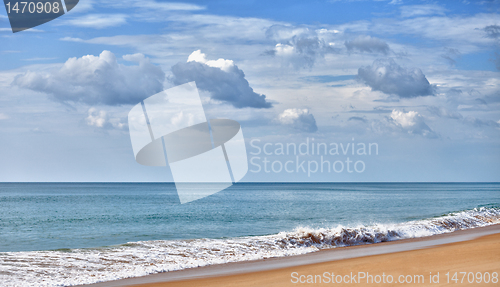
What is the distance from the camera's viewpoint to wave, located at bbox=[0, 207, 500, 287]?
760 cm

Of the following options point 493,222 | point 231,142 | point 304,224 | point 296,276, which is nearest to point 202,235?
point 304,224

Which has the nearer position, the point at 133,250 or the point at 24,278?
the point at 24,278

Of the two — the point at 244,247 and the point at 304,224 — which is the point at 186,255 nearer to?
the point at 244,247

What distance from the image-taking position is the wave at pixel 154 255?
7.60 metres

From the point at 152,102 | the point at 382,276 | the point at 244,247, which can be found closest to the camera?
the point at 382,276

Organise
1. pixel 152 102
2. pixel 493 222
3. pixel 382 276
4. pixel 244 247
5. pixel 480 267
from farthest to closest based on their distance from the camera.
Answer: pixel 493 222 → pixel 244 247 → pixel 152 102 → pixel 480 267 → pixel 382 276

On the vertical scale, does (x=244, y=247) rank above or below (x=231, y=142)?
below

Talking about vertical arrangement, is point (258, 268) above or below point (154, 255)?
above

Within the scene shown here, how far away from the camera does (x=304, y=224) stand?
19016 mm

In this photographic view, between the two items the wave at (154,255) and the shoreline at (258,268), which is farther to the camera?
the wave at (154,255)

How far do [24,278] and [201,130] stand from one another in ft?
16.0

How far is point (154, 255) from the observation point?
9.41 metres

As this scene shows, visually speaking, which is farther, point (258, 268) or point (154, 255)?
point (154, 255)

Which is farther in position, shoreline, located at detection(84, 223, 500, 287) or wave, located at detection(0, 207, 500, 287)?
wave, located at detection(0, 207, 500, 287)
